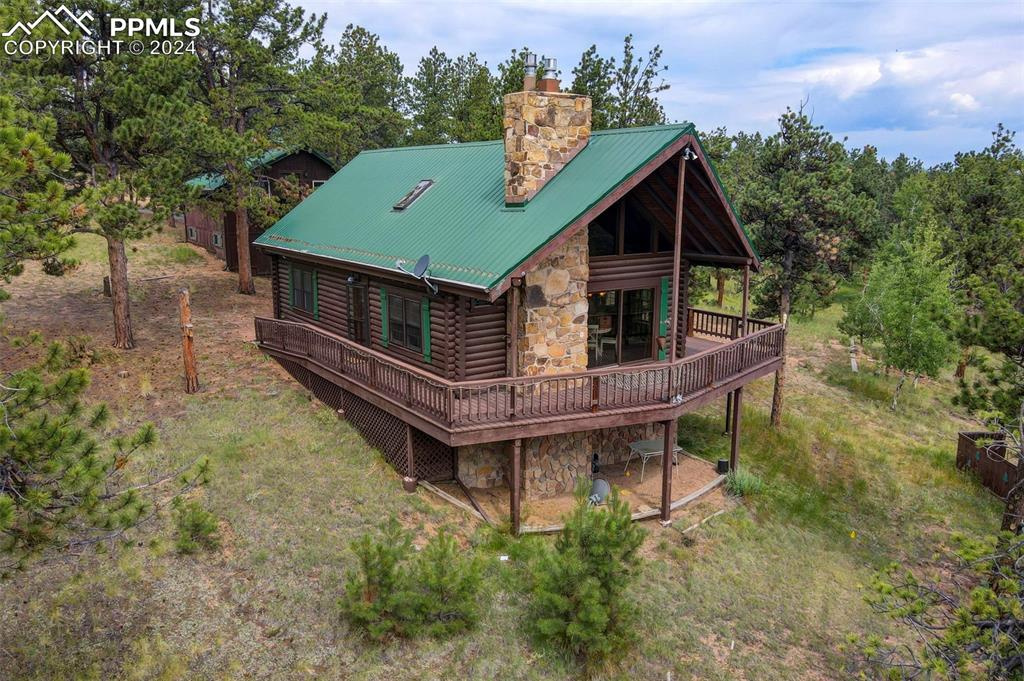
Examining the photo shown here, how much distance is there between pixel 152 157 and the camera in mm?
19219

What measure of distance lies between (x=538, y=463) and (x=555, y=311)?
145 inches

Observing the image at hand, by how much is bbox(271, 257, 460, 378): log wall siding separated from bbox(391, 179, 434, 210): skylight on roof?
2.35 meters

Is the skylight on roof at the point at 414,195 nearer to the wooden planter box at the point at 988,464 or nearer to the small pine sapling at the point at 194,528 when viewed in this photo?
the small pine sapling at the point at 194,528

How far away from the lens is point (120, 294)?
20.6 m

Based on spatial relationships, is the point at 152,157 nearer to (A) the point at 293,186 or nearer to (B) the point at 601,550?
(A) the point at 293,186

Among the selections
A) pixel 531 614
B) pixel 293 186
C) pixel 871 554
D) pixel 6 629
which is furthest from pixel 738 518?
pixel 293 186

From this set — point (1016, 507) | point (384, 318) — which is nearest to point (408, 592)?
point (384, 318)

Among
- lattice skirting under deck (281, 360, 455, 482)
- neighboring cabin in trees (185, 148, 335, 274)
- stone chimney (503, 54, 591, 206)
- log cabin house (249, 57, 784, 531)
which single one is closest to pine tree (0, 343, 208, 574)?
log cabin house (249, 57, 784, 531)

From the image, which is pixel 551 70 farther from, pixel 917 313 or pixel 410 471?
pixel 917 313

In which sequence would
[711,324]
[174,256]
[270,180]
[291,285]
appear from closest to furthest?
1. [291,285]
2. [711,324]
3. [270,180]
4. [174,256]

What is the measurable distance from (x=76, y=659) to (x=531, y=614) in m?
6.94

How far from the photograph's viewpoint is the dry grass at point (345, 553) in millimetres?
10469

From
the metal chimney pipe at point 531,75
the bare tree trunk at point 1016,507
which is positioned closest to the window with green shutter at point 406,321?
the metal chimney pipe at point 531,75

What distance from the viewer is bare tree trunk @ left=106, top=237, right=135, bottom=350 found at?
20125 millimetres
